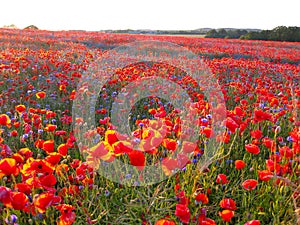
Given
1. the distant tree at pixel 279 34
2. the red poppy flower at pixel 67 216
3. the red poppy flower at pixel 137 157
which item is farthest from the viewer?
the distant tree at pixel 279 34

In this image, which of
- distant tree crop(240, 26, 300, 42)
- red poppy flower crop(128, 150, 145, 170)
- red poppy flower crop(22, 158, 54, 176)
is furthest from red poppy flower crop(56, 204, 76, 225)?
distant tree crop(240, 26, 300, 42)

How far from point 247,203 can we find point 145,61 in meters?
→ 6.65

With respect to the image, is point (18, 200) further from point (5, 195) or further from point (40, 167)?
point (40, 167)

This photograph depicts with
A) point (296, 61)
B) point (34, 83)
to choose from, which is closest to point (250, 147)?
point (34, 83)

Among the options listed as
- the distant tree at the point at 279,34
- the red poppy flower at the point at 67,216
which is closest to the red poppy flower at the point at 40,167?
the red poppy flower at the point at 67,216

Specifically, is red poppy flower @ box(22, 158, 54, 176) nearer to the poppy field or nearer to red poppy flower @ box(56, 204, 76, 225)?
the poppy field

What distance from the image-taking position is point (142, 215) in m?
2.17

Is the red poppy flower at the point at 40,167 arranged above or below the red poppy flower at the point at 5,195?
above

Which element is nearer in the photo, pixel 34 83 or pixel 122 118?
pixel 122 118

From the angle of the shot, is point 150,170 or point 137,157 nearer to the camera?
point 137,157

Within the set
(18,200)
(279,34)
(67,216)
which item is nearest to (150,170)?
(67,216)

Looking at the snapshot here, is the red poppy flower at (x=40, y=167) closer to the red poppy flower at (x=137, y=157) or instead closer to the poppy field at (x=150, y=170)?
the poppy field at (x=150, y=170)

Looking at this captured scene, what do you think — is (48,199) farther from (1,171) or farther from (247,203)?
(247,203)

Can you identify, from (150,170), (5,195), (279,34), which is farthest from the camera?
(279,34)
